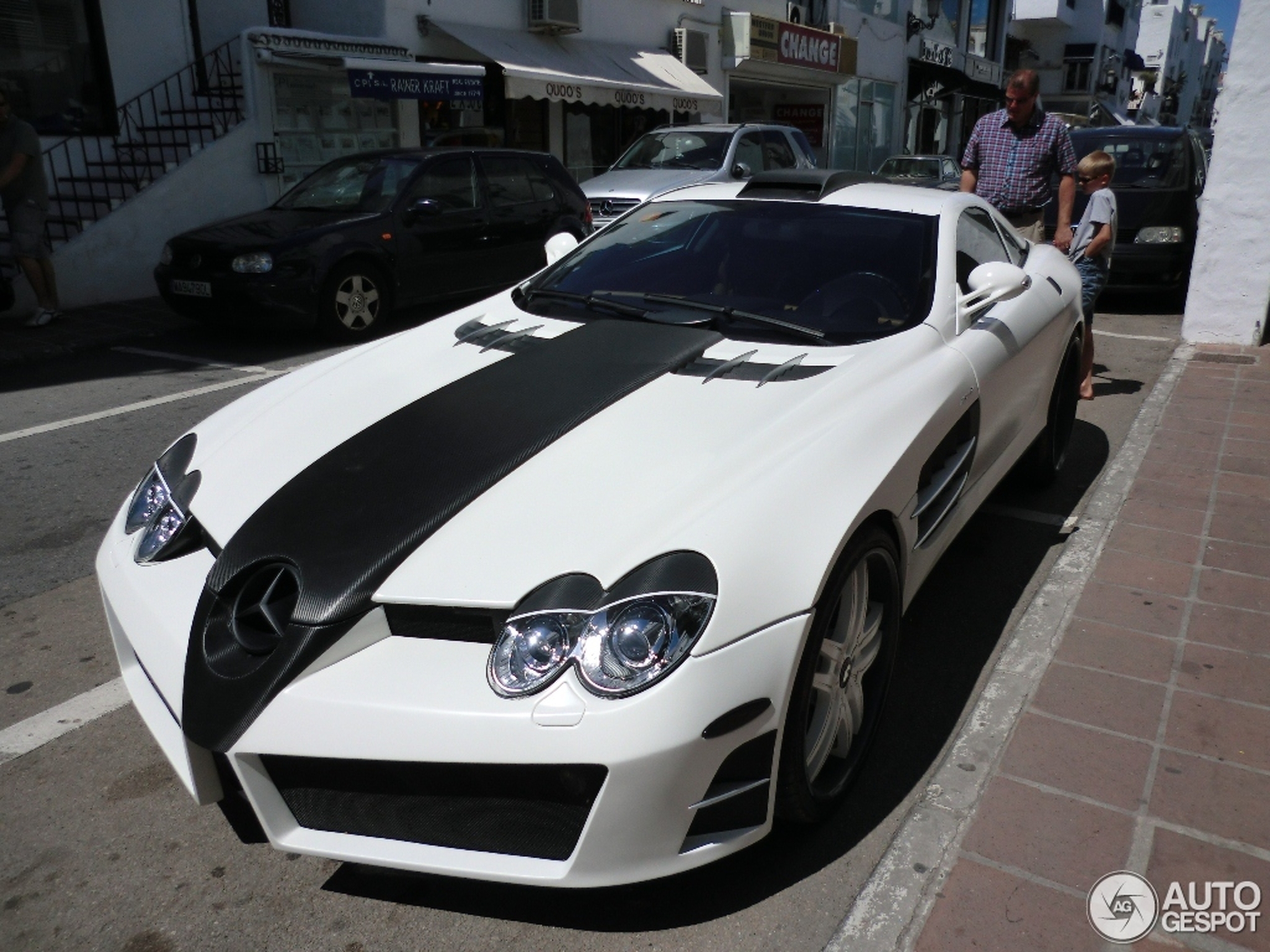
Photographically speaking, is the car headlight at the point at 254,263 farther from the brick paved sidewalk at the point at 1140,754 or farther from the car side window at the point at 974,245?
the brick paved sidewalk at the point at 1140,754

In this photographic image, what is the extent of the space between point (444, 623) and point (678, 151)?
11.5 metres

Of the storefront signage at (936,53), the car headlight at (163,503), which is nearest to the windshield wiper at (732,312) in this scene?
the car headlight at (163,503)

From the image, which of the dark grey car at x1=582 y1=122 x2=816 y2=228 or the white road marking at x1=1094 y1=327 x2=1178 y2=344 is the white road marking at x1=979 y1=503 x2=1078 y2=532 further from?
the dark grey car at x1=582 y1=122 x2=816 y2=228

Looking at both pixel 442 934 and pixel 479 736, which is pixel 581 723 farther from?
pixel 442 934

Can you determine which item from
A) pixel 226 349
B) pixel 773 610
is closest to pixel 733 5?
pixel 226 349

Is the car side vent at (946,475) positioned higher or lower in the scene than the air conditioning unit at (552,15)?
lower

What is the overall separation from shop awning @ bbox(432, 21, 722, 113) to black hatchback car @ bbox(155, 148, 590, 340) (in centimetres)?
452

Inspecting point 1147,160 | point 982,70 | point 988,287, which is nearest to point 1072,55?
point 982,70

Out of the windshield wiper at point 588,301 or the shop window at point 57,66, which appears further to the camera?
the shop window at point 57,66

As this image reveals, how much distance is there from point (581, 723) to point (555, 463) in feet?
2.42

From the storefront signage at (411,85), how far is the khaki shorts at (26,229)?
4174mm

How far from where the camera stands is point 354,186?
9.11 metres

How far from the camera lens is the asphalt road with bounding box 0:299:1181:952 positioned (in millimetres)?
2203

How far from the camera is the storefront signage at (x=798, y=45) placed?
20541mm
